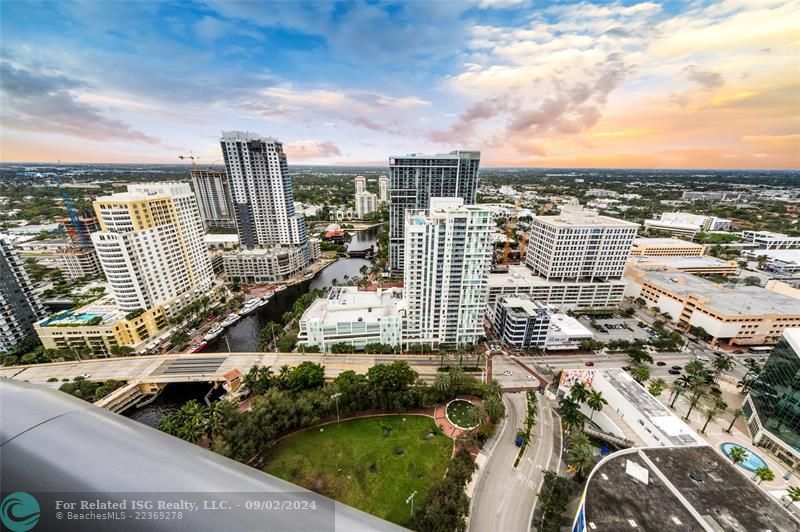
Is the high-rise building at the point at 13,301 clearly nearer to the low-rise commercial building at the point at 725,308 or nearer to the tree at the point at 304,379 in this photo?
the tree at the point at 304,379

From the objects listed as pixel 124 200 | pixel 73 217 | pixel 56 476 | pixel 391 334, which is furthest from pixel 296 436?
pixel 73 217

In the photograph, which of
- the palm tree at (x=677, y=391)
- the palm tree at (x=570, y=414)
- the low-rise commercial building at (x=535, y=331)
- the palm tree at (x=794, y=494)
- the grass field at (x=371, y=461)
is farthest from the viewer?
the low-rise commercial building at (x=535, y=331)

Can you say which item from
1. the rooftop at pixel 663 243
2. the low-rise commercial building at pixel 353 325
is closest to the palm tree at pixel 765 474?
the low-rise commercial building at pixel 353 325

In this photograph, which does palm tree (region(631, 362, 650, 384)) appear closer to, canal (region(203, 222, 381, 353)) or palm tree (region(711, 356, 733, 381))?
palm tree (region(711, 356, 733, 381))

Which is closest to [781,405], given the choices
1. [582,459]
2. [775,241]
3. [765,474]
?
[765,474]

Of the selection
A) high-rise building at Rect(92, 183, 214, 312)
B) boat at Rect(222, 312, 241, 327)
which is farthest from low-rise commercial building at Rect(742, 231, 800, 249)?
high-rise building at Rect(92, 183, 214, 312)

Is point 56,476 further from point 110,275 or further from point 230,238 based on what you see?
point 230,238
